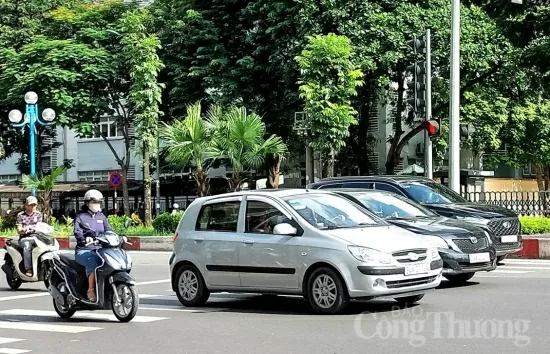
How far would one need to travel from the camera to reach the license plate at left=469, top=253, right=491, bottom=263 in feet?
42.8

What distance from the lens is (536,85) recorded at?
24750mm

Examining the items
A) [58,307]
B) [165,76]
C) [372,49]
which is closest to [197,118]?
[372,49]

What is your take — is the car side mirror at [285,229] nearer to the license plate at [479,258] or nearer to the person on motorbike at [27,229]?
the license plate at [479,258]

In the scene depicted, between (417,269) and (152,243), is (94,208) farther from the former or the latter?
(152,243)

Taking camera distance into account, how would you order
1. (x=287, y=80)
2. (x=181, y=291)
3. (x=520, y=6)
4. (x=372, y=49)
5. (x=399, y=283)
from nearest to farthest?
(x=399, y=283)
(x=181, y=291)
(x=520, y=6)
(x=372, y=49)
(x=287, y=80)

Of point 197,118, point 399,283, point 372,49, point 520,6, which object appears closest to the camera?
point 399,283

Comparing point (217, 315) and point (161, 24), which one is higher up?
point (161, 24)

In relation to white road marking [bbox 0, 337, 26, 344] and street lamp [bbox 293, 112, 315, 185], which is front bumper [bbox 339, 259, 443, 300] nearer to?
white road marking [bbox 0, 337, 26, 344]

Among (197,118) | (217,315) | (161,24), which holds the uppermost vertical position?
(161,24)

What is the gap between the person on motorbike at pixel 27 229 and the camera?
1575 centimetres

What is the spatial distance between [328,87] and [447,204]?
49.6ft

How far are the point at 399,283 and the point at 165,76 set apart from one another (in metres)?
30.0

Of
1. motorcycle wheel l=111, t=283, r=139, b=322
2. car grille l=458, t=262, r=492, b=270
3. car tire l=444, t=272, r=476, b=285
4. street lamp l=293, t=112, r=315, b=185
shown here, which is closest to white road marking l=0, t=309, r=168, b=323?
motorcycle wheel l=111, t=283, r=139, b=322

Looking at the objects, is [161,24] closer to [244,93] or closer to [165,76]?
[165,76]
